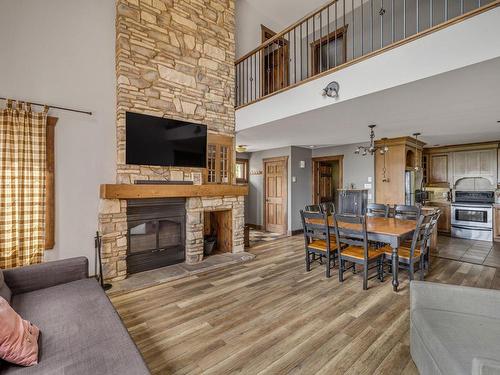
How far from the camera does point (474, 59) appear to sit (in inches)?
87.0

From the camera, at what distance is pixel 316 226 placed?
12.0ft

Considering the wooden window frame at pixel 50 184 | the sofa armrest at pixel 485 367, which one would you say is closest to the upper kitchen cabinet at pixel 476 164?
the sofa armrest at pixel 485 367

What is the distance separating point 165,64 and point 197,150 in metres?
1.45

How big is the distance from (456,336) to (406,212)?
349 cm

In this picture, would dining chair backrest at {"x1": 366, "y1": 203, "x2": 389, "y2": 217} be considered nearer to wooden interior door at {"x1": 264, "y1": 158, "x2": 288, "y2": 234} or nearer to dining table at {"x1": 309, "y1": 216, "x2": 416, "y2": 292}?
dining table at {"x1": 309, "y1": 216, "x2": 416, "y2": 292}

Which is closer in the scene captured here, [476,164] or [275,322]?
[275,322]

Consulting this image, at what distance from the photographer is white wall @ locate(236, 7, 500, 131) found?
2182mm

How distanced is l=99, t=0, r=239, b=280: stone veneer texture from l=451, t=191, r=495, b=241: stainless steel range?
209 inches

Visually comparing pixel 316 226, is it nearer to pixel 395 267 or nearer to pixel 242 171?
pixel 395 267

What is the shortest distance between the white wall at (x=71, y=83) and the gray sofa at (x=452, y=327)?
385 centimetres

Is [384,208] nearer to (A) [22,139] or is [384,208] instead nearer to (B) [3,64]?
(A) [22,139]

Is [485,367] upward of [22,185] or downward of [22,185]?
downward

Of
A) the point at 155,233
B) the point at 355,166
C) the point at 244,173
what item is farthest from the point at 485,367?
the point at 244,173

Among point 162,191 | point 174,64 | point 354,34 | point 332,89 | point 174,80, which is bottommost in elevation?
point 162,191
